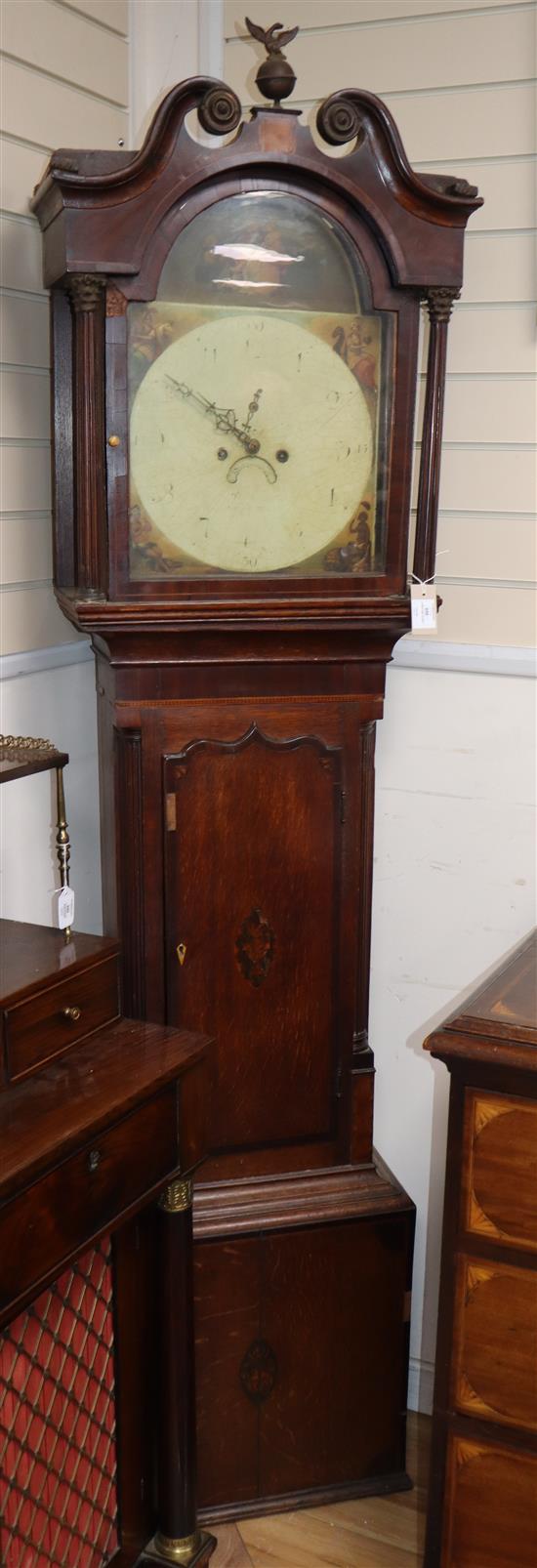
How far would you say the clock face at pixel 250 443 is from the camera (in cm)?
176

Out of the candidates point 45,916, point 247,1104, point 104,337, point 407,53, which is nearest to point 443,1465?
point 247,1104

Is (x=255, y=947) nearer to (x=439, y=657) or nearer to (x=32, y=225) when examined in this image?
(x=439, y=657)

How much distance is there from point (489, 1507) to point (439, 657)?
4.05 ft

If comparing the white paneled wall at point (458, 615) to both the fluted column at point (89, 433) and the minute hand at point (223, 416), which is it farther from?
the fluted column at point (89, 433)

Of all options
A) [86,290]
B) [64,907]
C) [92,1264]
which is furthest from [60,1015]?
[86,290]

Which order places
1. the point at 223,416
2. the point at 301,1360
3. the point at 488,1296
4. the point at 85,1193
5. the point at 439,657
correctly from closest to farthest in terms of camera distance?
the point at 85,1193, the point at 488,1296, the point at 223,416, the point at 301,1360, the point at 439,657

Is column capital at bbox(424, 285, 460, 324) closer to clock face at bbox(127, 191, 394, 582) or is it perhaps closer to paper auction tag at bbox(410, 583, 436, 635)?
clock face at bbox(127, 191, 394, 582)

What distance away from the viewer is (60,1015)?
5.27 ft

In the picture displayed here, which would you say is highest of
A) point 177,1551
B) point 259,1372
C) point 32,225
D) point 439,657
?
point 32,225

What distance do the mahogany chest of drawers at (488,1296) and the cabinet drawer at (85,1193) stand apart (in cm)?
35

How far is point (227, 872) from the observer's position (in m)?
1.95

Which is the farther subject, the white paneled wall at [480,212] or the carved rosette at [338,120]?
the white paneled wall at [480,212]

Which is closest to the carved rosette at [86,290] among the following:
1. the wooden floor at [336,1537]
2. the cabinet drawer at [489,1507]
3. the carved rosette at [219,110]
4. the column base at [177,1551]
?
the carved rosette at [219,110]

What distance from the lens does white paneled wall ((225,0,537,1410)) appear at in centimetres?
204
